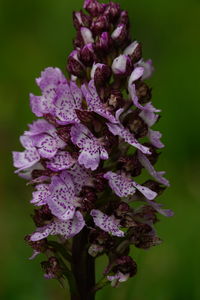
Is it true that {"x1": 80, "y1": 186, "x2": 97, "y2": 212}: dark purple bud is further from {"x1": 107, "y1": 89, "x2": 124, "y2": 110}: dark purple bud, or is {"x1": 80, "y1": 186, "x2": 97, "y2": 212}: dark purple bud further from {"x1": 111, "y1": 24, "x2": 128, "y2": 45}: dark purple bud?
{"x1": 111, "y1": 24, "x2": 128, "y2": 45}: dark purple bud

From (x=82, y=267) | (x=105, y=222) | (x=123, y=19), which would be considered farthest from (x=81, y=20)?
(x=82, y=267)

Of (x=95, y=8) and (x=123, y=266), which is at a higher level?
(x=95, y=8)

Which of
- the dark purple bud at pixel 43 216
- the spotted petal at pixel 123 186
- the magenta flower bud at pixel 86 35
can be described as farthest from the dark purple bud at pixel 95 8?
the dark purple bud at pixel 43 216

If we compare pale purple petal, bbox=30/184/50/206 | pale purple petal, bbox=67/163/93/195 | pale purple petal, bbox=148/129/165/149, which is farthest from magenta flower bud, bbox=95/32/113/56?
pale purple petal, bbox=30/184/50/206

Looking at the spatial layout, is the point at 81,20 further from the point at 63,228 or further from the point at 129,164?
the point at 63,228

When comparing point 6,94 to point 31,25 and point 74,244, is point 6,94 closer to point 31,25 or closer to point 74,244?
Answer: point 31,25

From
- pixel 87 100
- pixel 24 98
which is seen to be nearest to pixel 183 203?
pixel 24 98

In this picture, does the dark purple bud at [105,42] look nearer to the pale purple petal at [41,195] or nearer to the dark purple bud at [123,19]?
the dark purple bud at [123,19]
